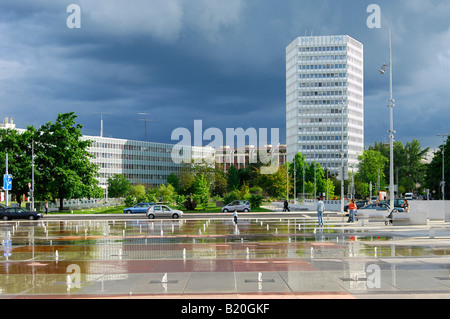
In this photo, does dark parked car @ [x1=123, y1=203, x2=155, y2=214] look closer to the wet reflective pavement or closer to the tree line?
the tree line

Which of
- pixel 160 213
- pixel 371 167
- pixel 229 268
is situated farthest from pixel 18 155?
pixel 371 167

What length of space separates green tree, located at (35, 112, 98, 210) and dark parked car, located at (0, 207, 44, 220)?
1190cm

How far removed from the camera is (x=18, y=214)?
47.0 meters

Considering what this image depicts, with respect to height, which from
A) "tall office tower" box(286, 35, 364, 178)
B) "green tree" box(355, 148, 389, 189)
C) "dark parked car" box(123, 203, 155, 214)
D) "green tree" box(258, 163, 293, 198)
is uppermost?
"tall office tower" box(286, 35, 364, 178)

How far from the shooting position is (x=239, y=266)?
14492mm

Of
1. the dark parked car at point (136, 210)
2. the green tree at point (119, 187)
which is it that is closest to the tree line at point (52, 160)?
the dark parked car at point (136, 210)

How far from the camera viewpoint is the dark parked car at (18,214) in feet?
152

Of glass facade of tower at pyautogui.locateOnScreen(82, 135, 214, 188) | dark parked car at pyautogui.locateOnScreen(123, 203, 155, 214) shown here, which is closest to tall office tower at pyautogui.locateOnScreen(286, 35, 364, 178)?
glass facade of tower at pyautogui.locateOnScreen(82, 135, 214, 188)

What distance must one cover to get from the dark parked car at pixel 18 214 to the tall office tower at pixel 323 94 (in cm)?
10693

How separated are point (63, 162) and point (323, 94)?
101 metres

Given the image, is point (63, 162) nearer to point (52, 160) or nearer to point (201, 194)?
point (52, 160)

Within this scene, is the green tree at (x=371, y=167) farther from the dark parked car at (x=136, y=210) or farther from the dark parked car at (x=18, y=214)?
the dark parked car at (x=18, y=214)

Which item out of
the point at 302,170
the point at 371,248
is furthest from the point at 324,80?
A: the point at 371,248

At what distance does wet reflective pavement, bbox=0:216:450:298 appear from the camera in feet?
35.9
